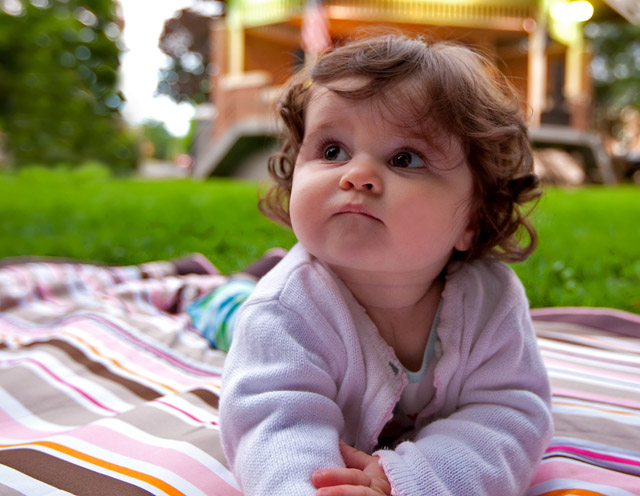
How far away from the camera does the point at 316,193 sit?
3.51 ft

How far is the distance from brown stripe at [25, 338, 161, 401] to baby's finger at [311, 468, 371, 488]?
2.72 ft

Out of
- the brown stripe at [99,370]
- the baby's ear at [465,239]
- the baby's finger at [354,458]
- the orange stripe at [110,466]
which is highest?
the baby's ear at [465,239]

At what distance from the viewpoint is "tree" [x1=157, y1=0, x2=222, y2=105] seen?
781 inches

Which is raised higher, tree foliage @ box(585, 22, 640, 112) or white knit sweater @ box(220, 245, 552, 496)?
tree foliage @ box(585, 22, 640, 112)

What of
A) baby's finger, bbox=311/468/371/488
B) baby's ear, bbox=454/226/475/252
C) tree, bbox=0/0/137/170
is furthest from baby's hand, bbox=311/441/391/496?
tree, bbox=0/0/137/170

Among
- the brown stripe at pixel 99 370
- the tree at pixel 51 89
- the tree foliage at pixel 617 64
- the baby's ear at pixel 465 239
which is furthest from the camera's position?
the tree foliage at pixel 617 64

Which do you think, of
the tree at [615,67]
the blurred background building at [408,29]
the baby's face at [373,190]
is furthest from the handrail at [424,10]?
the baby's face at [373,190]

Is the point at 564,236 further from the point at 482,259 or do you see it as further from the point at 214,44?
the point at 214,44

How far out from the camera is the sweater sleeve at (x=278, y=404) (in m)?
0.91

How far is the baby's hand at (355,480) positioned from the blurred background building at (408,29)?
992 cm

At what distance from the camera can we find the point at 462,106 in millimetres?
1096

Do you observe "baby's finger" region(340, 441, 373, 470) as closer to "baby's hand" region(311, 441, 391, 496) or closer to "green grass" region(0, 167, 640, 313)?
"baby's hand" region(311, 441, 391, 496)

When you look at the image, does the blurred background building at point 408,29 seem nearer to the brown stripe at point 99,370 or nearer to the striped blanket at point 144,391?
the striped blanket at point 144,391

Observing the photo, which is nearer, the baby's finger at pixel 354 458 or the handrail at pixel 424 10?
the baby's finger at pixel 354 458
